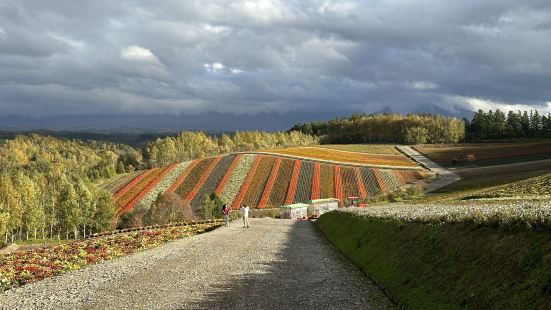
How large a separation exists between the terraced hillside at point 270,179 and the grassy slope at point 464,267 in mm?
79510

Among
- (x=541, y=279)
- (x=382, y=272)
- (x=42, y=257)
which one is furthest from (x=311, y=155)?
(x=541, y=279)

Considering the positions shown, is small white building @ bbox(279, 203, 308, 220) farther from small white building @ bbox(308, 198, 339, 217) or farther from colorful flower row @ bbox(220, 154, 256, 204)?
colorful flower row @ bbox(220, 154, 256, 204)

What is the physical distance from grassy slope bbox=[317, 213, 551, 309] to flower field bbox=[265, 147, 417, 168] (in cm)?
12007

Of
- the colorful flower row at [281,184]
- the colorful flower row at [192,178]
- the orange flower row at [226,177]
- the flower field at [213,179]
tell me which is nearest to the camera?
the colorful flower row at [281,184]

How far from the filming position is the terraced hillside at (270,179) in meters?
107

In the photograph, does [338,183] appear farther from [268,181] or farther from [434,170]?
[434,170]

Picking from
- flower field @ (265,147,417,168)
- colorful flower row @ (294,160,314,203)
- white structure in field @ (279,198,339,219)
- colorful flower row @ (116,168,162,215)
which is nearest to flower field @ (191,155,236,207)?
colorful flower row @ (116,168,162,215)

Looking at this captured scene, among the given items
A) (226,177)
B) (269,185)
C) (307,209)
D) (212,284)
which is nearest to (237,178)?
(226,177)

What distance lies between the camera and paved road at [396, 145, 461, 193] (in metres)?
108

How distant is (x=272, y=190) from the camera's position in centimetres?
11081

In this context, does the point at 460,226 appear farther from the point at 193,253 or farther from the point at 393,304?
the point at 193,253

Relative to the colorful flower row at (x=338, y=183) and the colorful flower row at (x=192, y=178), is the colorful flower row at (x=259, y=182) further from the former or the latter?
the colorful flower row at (x=338, y=183)

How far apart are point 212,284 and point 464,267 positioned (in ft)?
35.7

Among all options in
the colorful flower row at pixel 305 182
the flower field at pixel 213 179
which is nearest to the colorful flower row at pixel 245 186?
the flower field at pixel 213 179
